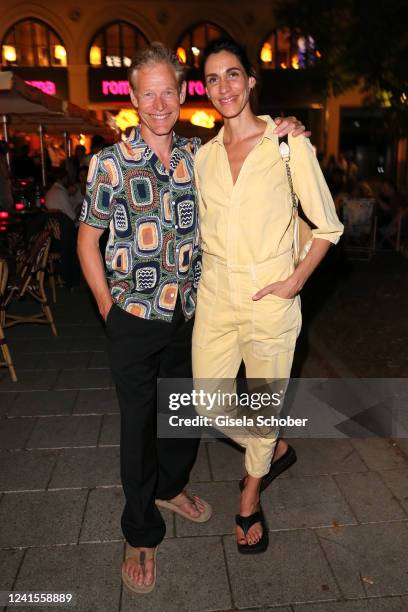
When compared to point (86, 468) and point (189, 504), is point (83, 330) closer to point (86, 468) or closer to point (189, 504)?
point (86, 468)

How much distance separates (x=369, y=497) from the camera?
10.6 feet

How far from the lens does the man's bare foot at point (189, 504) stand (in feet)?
10.1

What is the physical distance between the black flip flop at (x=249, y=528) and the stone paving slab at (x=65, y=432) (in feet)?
4.60

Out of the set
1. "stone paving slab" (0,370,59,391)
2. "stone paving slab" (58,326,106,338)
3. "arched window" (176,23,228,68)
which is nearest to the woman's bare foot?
"stone paving slab" (0,370,59,391)

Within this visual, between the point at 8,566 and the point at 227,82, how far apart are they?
2428 mm

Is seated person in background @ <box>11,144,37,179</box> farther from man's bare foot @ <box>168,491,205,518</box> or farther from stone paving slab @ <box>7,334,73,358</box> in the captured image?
man's bare foot @ <box>168,491,205,518</box>

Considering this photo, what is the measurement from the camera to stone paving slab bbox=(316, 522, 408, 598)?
253cm

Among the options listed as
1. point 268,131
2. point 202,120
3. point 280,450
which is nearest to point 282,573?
point 280,450

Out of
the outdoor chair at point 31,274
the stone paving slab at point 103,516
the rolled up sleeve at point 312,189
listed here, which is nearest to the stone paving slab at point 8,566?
the stone paving slab at point 103,516

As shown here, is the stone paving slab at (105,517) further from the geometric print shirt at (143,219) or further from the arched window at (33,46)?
the arched window at (33,46)

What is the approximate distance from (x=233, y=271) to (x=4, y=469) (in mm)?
2056

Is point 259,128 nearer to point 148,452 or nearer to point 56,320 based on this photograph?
point 148,452

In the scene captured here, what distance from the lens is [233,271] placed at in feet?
8.54

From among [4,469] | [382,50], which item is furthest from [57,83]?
[4,469]
